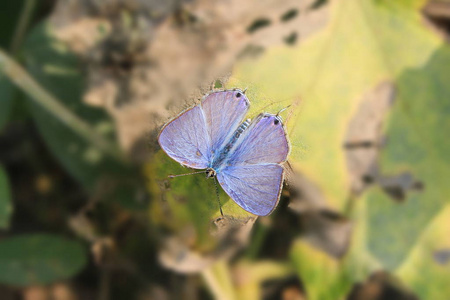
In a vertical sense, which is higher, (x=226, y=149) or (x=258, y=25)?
(x=258, y=25)

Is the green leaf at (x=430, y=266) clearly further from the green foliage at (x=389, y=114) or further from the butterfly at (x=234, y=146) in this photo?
the butterfly at (x=234, y=146)

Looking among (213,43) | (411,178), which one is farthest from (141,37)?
(411,178)

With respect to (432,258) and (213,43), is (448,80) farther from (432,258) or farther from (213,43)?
(213,43)

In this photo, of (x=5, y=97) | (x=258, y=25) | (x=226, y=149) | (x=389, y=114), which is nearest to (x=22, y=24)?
(x=5, y=97)

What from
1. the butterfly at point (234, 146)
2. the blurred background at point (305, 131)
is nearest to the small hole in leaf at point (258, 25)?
the blurred background at point (305, 131)

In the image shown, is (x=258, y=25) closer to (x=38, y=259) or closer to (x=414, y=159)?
(x=414, y=159)
